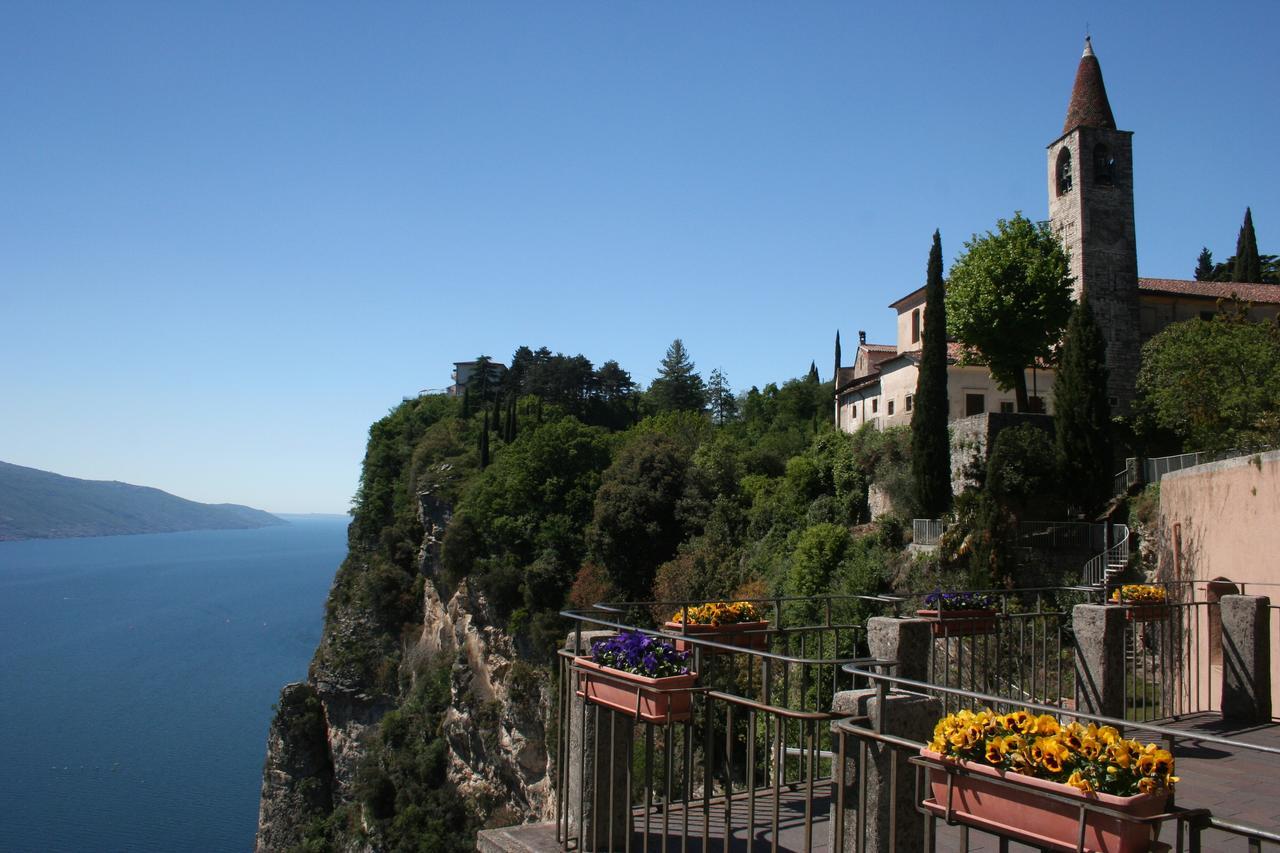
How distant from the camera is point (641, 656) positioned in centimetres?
549

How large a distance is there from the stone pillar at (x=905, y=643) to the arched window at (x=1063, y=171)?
3280 cm

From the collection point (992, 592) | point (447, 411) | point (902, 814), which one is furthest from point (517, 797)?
point (447, 411)

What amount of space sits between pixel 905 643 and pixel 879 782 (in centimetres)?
245

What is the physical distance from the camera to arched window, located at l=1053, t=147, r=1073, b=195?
34188mm

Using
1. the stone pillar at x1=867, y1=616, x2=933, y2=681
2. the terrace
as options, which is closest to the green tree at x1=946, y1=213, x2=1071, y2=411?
the terrace

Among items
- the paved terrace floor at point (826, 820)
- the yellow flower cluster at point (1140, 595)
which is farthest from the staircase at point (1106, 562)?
the paved terrace floor at point (826, 820)

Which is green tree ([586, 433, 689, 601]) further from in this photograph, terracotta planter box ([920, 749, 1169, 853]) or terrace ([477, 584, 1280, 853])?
terracotta planter box ([920, 749, 1169, 853])

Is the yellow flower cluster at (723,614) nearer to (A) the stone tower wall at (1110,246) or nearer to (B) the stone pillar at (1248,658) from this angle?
(B) the stone pillar at (1248,658)

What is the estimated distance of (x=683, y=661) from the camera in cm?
560

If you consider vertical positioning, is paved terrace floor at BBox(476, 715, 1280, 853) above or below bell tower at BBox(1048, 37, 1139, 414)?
below

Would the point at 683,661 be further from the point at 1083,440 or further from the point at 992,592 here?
the point at 1083,440

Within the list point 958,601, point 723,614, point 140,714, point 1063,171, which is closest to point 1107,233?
point 1063,171

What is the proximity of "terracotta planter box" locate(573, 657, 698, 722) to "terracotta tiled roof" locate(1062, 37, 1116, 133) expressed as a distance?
35023 millimetres

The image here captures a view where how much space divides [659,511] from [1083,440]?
16.7 m
